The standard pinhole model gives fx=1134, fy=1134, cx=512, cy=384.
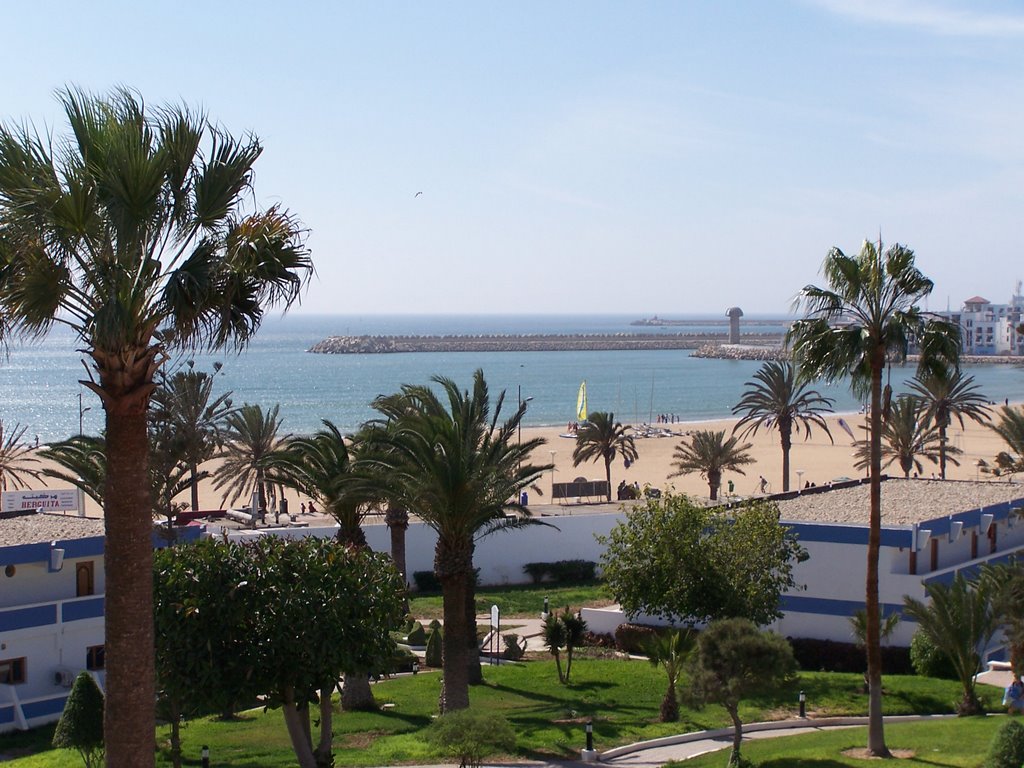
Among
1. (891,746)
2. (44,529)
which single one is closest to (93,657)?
(44,529)

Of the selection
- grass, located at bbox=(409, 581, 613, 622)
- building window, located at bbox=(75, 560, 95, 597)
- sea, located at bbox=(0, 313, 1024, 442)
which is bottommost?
grass, located at bbox=(409, 581, 613, 622)

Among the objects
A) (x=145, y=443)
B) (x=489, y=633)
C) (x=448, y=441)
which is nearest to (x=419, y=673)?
(x=489, y=633)

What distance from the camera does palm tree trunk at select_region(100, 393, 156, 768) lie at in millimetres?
8867

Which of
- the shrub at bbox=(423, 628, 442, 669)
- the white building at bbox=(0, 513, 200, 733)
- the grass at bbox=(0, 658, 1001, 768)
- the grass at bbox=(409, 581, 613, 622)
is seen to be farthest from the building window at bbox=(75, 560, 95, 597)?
the grass at bbox=(409, 581, 613, 622)

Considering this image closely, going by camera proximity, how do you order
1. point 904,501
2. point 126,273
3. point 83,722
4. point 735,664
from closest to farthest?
point 126,273
point 735,664
point 83,722
point 904,501

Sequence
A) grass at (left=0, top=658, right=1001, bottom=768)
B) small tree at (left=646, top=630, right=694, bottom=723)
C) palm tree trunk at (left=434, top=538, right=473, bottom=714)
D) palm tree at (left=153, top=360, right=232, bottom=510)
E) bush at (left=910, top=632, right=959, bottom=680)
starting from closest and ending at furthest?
grass at (left=0, top=658, right=1001, bottom=768)
palm tree trunk at (left=434, top=538, right=473, bottom=714)
small tree at (left=646, top=630, right=694, bottom=723)
bush at (left=910, top=632, right=959, bottom=680)
palm tree at (left=153, top=360, right=232, bottom=510)

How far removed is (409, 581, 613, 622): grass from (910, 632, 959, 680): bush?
34.6ft

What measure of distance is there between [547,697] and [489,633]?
6.52 meters

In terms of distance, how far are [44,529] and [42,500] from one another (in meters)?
12.2

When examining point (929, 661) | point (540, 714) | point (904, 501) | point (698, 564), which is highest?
point (904, 501)

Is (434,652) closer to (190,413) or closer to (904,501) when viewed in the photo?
(190,413)

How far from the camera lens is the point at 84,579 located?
81.7 ft

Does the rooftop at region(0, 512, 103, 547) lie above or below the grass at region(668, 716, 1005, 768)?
above

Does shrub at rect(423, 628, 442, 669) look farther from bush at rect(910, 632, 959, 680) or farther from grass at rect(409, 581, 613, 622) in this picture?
bush at rect(910, 632, 959, 680)
